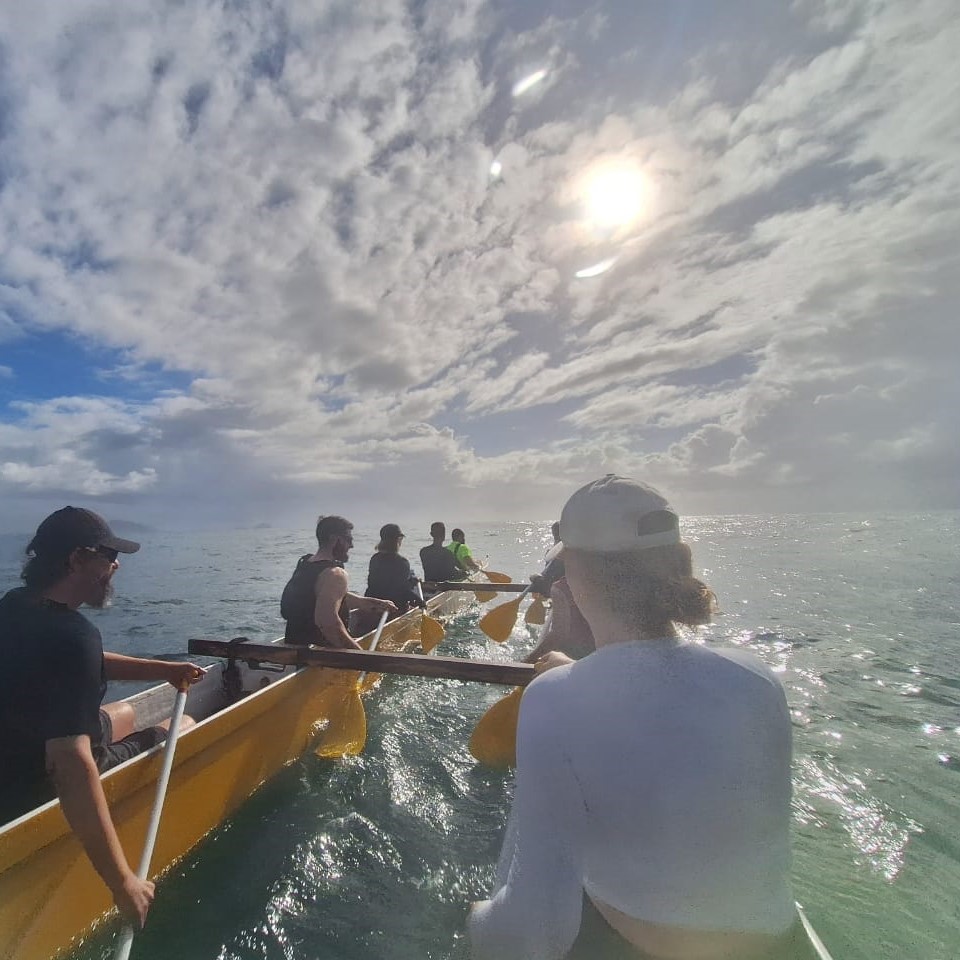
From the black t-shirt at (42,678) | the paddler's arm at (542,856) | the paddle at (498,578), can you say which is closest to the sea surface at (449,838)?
the black t-shirt at (42,678)

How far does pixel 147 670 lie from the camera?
4.35m

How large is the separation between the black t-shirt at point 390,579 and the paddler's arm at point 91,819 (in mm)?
7524

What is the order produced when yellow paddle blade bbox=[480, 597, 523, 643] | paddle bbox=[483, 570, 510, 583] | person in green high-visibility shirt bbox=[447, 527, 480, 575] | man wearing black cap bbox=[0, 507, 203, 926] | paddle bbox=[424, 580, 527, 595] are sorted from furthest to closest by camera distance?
person in green high-visibility shirt bbox=[447, 527, 480, 575] → paddle bbox=[483, 570, 510, 583] → paddle bbox=[424, 580, 527, 595] → yellow paddle blade bbox=[480, 597, 523, 643] → man wearing black cap bbox=[0, 507, 203, 926]

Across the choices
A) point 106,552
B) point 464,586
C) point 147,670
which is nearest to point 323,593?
point 147,670

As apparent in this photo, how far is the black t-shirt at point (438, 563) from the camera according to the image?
14.6m

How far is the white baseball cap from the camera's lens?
5.37 ft

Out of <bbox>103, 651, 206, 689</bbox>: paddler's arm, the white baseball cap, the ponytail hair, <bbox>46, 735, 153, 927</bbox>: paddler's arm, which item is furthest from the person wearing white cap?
<bbox>103, 651, 206, 689</bbox>: paddler's arm

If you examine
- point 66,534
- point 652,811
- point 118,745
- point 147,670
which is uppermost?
point 66,534

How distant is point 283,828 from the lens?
4809 mm

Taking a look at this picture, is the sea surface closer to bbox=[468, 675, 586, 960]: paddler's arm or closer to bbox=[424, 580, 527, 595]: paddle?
bbox=[468, 675, 586, 960]: paddler's arm

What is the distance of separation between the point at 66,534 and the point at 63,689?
2.94ft

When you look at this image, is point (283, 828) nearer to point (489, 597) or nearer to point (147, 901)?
point (147, 901)

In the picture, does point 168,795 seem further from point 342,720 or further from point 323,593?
point 323,593

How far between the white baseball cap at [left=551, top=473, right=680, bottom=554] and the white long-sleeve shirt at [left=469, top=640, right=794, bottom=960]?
0.36 m
